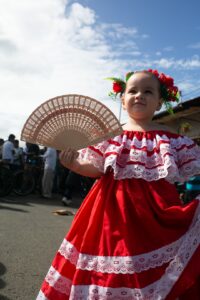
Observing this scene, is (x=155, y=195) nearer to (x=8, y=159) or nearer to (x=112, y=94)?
(x=112, y=94)

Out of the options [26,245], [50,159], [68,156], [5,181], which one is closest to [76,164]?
[68,156]

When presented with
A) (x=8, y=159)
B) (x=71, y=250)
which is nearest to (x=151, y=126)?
(x=71, y=250)

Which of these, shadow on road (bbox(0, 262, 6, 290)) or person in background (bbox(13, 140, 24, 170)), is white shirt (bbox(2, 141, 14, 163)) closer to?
person in background (bbox(13, 140, 24, 170))

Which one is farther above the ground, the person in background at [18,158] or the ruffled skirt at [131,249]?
the person in background at [18,158]

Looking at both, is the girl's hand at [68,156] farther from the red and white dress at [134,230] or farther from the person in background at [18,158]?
the person in background at [18,158]

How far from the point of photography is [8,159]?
1096 cm

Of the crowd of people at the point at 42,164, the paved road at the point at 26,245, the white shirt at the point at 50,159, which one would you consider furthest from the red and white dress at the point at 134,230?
the white shirt at the point at 50,159

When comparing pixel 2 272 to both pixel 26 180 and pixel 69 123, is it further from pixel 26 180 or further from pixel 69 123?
pixel 26 180

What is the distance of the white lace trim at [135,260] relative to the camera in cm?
218

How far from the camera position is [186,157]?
255 centimetres

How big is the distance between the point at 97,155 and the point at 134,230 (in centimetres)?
56

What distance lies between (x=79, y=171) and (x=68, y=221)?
15.3ft

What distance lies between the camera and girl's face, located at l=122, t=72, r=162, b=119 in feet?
8.79

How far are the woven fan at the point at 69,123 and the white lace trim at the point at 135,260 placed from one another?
0.69m
